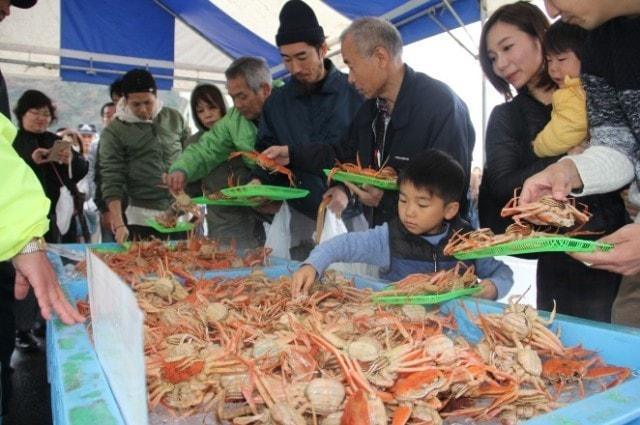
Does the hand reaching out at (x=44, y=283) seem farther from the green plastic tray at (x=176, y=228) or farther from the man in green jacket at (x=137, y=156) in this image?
the man in green jacket at (x=137, y=156)

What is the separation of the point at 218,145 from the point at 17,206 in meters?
2.28

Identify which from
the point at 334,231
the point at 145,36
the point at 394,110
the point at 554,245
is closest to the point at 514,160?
the point at 394,110

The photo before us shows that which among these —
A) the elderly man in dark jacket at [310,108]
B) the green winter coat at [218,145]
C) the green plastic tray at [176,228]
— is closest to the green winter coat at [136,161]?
the green winter coat at [218,145]

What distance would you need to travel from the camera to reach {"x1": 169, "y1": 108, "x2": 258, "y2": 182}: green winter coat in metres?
3.26

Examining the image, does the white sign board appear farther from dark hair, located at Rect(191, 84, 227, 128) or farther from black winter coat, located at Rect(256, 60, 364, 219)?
dark hair, located at Rect(191, 84, 227, 128)

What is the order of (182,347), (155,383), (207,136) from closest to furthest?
(155,383)
(182,347)
(207,136)

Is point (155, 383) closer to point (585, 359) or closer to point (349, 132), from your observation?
point (585, 359)

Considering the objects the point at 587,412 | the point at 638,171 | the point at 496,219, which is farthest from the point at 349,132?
the point at 587,412

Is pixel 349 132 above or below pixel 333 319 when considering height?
above

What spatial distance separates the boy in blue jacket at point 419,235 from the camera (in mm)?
1815

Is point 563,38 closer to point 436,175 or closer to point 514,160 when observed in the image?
point 514,160

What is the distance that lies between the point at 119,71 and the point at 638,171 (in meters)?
6.11

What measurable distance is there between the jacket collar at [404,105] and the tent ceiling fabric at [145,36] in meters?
2.69

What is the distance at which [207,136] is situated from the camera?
333cm
